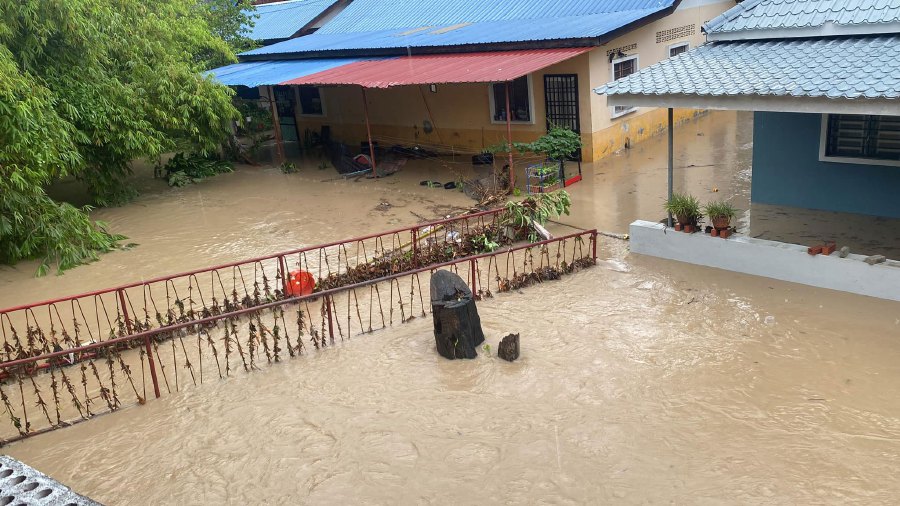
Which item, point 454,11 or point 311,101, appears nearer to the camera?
point 454,11

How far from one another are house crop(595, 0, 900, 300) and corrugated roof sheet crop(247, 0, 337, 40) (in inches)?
693

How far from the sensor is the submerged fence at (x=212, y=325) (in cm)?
720

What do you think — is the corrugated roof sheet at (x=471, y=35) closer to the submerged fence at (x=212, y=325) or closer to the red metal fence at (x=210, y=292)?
the red metal fence at (x=210, y=292)

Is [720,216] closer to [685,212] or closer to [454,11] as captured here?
[685,212]

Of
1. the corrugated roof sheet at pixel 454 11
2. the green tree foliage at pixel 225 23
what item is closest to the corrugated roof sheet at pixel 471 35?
the corrugated roof sheet at pixel 454 11

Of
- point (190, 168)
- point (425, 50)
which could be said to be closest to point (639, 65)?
point (425, 50)

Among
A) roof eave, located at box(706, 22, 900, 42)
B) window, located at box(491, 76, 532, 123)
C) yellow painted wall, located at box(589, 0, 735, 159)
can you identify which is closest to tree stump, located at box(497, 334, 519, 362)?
roof eave, located at box(706, 22, 900, 42)

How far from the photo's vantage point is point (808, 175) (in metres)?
10.4

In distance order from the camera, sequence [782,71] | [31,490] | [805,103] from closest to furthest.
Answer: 1. [31,490]
2. [805,103]
3. [782,71]

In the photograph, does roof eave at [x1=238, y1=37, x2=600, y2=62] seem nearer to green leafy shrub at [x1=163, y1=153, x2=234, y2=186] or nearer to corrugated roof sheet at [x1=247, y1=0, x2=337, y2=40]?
corrugated roof sheet at [x1=247, y1=0, x2=337, y2=40]

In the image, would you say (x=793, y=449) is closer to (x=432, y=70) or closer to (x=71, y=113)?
(x=432, y=70)

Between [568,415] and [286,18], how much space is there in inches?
924

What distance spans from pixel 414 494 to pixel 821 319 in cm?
509

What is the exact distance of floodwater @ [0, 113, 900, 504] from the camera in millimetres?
5438
